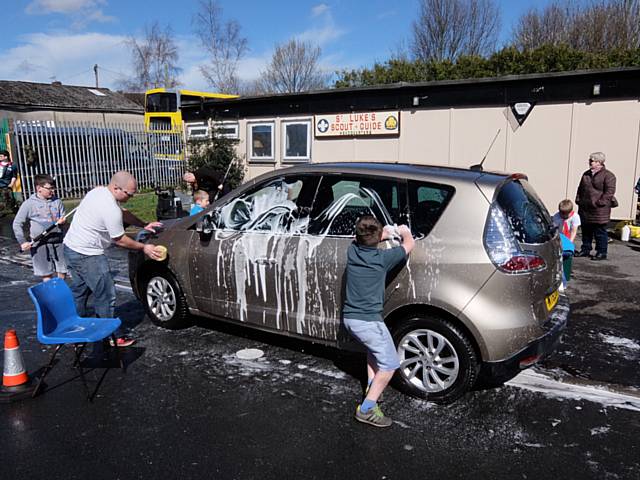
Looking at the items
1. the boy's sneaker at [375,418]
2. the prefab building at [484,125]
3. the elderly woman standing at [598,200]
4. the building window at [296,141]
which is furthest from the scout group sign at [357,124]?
the boy's sneaker at [375,418]

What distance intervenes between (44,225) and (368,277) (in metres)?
4.35

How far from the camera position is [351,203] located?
13.5 ft

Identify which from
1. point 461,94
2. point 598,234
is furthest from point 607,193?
point 461,94

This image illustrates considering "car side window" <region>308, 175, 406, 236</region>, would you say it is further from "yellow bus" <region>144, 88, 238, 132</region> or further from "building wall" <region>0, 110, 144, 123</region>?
"building wall" <region>0, 110, 144, 123</region>

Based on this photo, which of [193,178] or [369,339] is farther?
[193,178]

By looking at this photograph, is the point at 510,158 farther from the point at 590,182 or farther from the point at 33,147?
the point at 33,147

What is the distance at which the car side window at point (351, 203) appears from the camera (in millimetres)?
3956

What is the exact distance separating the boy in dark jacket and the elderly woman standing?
6.28m

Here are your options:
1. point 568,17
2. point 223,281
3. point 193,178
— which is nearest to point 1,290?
point 193,178

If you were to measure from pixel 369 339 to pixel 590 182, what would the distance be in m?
6.70

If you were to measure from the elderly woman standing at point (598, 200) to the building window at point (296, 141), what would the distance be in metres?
7.45

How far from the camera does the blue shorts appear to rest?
3426 millimetres

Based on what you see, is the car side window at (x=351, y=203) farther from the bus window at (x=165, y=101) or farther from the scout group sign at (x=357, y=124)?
the bus window at (x=165, y=101)

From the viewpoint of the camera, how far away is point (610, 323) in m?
5.48
